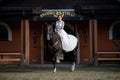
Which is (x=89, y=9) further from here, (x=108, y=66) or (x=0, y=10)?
(x=0, y=10)

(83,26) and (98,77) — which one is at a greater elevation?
(83,26)

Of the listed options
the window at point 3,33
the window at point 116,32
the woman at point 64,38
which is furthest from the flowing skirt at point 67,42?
the window at point 3,33

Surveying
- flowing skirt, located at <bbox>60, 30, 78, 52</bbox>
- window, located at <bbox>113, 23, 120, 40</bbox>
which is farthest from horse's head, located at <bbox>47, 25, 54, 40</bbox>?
window, located at <bbox>113, 23, 120, 40</bbox>

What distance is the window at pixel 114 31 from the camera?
25.5 meters

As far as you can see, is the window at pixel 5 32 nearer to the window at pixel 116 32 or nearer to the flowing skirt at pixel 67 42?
the window at pixel 116 32

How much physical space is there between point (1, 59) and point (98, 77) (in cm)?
775

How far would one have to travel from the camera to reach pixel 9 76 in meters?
18.0

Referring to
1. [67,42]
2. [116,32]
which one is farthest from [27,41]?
[116,32]

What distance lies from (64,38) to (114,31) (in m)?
6.64

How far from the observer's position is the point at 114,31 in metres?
25.6

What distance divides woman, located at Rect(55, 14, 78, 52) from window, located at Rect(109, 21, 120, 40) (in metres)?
5.65

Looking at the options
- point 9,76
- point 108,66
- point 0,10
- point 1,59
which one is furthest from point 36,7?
point 9,76

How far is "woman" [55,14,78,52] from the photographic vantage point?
1934cm

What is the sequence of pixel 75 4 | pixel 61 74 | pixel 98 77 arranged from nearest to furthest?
pixel 98 77 < pixel 61 74 < pixel 75 4
